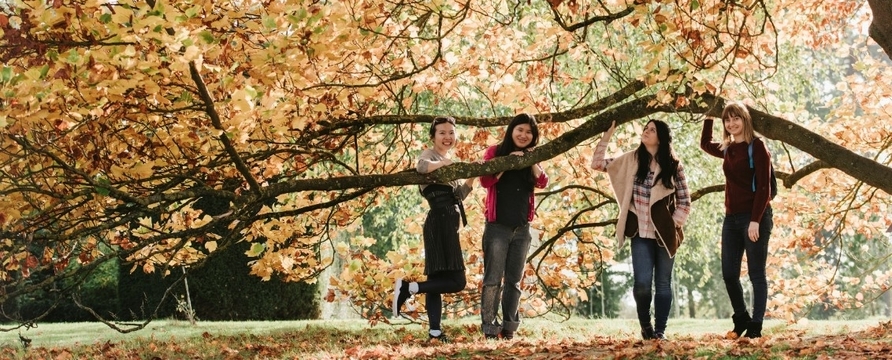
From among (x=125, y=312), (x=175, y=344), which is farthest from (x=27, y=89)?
(x=125, y=312)

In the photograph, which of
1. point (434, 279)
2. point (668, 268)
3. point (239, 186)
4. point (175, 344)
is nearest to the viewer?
point (668, 268)

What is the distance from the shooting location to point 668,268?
594 centimetres

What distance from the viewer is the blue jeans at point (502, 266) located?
6.18 metres

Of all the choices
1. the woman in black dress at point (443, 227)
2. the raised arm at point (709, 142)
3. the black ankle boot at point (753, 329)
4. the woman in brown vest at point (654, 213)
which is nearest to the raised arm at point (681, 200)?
the woman in brown vest at point (654, 213)

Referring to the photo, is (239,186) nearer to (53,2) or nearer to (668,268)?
(53,2)

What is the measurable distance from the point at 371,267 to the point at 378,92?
1504mm

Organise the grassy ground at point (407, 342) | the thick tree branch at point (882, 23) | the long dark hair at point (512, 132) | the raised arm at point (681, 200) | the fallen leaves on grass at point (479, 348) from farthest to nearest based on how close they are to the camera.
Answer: the long dark hair at point (512, 132)
the raised arm at point (681, 200)
the thick tree branch at point (882, 23)
the grassy ground at point (407, 342)
the fallen leaves on grass at point (479, 348)

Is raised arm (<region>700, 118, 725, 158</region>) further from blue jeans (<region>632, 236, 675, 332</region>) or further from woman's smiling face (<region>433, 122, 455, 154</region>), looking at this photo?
woman's smiling face (<region>433, 122, 455, 154</region>)

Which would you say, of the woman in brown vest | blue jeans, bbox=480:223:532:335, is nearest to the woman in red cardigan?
blue jeans, bbox=480:223:532:335

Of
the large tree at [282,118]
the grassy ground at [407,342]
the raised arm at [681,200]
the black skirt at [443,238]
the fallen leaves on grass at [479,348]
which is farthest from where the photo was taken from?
the black skirt at [443,238]

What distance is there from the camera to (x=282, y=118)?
17.1ft

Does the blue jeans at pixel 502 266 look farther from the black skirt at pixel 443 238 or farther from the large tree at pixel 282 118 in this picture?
the large tree at pixel 282 118

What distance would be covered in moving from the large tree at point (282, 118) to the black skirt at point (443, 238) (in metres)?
0.62

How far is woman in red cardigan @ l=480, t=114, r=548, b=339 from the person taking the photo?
20.1ft
